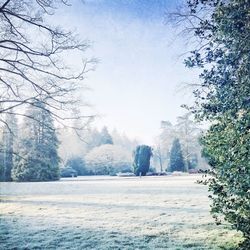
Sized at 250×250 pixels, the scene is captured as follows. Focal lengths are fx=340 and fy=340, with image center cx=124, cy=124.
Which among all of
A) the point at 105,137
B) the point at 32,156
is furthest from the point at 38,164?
the point at 105,137

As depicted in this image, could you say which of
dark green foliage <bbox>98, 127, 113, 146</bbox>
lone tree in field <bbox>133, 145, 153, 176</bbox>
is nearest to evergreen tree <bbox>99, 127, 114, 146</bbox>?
dark green foliage <bbox>98, 127, 113, 146</bbox>

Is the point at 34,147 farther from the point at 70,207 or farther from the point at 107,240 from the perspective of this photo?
the point at 107,240

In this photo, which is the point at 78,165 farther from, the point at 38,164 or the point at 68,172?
the point at 38,164

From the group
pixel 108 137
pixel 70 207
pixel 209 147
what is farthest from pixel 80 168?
pixel 209 147

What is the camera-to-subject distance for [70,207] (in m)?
12.3

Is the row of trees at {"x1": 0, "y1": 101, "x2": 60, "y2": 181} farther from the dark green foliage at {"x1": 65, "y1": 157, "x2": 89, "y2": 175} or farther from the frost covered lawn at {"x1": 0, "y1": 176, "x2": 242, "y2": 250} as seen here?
the frost covered lawn at {"x1": 0, "y1": 176, "x2": 242, "y2": 250}

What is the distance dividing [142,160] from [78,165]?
491 inches

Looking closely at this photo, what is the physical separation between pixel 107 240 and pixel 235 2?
5207 millimetres

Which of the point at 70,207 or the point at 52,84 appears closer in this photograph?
the point at 52,84

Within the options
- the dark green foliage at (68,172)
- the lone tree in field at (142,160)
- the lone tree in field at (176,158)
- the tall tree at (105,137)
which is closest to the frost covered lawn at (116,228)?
the lone tree in field at (142,160)

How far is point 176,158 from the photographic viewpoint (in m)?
51.6

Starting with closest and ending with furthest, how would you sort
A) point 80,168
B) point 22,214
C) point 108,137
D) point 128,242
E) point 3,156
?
point 128,242 → point 22,214 → point 3,156 → point 80,168 → point 108,137

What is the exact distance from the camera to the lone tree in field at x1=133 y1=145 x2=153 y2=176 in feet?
150

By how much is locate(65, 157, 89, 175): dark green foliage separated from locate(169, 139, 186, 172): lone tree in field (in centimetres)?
1361
